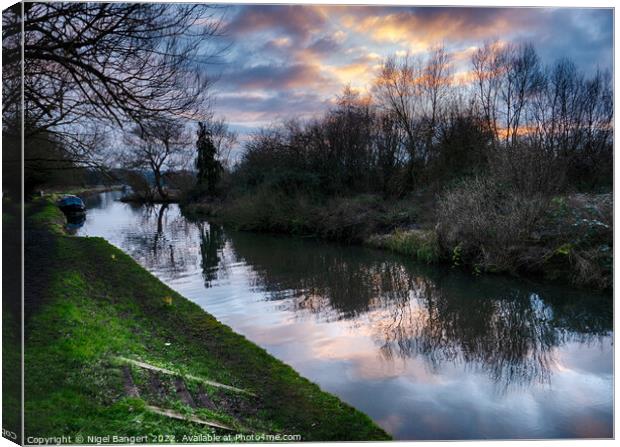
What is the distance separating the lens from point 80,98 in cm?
527

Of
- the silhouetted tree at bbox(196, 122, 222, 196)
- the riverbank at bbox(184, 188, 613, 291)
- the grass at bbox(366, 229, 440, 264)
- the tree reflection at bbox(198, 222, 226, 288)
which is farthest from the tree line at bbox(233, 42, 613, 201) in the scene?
the tree reflection at bbox(198, 222, 226, 288)

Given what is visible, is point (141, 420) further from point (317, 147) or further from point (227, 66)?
point (317, 147)

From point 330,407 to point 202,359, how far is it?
1.85 meters

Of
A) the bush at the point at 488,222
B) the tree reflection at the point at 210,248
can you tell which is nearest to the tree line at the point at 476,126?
the bush at the point at 488,222

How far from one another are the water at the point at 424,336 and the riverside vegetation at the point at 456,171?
1.04m

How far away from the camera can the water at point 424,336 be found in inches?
177

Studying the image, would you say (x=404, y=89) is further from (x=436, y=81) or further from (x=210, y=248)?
(x=210, y=248)

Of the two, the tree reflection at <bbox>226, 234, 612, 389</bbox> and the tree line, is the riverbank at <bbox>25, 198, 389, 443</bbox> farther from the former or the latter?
the tree line

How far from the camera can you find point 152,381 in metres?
4.39

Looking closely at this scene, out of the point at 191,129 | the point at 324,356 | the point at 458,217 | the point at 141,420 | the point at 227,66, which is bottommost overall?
the point at 324,356

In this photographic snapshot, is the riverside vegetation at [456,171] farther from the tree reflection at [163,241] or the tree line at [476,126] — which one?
the tree reflection at [163,241]

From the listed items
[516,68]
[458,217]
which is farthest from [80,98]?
[458,217]

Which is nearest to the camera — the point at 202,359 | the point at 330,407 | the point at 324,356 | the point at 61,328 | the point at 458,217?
the point at 330,407

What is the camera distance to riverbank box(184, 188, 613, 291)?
998cm
